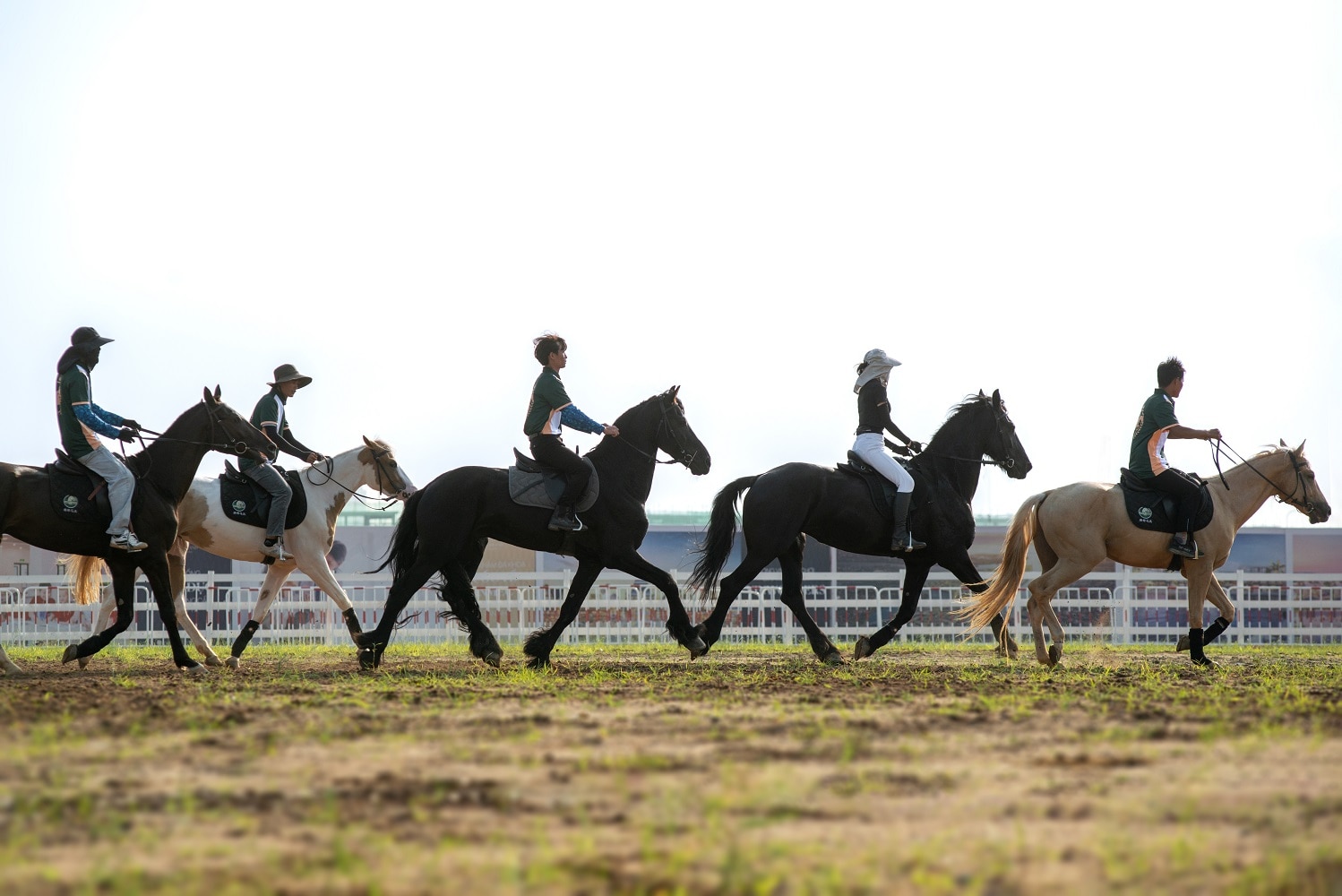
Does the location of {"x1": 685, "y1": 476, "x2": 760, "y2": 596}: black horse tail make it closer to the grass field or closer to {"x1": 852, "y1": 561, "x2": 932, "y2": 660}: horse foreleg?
{"x1": 852, "y1": 561, "x2": 932, "y2": 660}: horse foreleg

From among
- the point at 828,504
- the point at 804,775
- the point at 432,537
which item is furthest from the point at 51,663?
the point at 804,775

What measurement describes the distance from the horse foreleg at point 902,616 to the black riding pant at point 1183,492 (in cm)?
234

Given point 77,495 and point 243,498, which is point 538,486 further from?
point 77,495

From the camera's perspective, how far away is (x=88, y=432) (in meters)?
10.8

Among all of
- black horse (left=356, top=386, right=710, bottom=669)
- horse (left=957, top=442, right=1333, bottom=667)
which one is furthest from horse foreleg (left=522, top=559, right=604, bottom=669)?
horse (left=957, top=442, right=1333, bottom=667)

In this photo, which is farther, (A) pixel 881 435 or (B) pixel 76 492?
(A) pixel 881 435

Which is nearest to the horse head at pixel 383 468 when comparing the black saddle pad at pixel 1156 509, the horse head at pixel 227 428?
the horse head at pixel 227 428

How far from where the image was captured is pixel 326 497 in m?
13.7

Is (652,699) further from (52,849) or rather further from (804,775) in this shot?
(52,849)

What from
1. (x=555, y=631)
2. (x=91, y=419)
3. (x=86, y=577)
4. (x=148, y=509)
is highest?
(x=91, y=419)

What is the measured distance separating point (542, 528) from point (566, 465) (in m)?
0.59

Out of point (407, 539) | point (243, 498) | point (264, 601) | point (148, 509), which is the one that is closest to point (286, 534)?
point (243, 498)

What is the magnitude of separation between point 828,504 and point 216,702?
6364 mm

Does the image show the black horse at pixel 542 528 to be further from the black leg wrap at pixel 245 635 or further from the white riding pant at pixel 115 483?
the white riding pant at pixel 115 483
